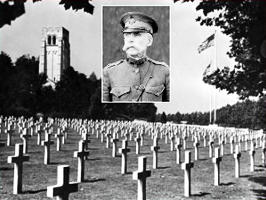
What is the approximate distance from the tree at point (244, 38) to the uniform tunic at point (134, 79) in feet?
4.70

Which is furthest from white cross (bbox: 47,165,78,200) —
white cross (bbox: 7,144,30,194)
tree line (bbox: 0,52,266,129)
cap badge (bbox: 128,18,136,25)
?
tree line (bbox: 0,52,266,129)

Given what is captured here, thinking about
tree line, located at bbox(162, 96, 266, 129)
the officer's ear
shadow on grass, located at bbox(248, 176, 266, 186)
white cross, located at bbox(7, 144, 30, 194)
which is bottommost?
shadow on grass, located at bbox(248, 176, 266, 186)

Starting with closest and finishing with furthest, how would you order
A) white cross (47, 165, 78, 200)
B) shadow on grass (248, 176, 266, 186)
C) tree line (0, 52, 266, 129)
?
white cross (47, 165, 78, 200)
shadow on grass (248, 176, 266, 186)
tree line (0, 52, 266, 129)

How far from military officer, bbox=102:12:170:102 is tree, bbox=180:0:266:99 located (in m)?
1.23

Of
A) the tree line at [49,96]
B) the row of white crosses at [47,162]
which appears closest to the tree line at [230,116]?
the tree line at [49,96]

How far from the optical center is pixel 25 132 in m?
10.8

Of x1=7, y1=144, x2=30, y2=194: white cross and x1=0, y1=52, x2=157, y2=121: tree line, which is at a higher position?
x1=0, y1=52, x2=157, y2=121: tree line

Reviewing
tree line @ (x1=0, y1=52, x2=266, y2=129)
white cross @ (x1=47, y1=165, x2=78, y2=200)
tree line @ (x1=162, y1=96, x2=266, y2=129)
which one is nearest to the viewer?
white cross @ (x1=47, y1=165, x2=78, y2=200)

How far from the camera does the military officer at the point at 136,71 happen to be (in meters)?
7.51

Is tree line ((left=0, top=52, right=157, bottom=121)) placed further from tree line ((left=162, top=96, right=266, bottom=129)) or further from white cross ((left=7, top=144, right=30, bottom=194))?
white cross ((left=7, top=144, right=30, bottom=194))

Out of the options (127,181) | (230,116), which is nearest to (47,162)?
(127,181)

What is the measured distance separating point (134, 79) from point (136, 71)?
184 millimetres

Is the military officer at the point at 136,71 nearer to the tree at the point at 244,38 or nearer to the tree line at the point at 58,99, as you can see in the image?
the tree at the point at 244,38

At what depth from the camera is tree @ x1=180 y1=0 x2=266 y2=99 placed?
230 inches
